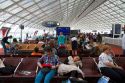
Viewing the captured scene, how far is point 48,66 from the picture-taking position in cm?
786

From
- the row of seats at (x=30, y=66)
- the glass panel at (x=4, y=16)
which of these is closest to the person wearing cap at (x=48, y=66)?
the row of seats at (x=30, y=66)

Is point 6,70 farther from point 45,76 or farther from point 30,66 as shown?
point 45,76

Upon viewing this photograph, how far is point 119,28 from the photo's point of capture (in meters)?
30.6

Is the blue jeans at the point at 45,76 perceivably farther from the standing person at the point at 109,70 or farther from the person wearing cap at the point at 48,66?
the standing person at the point at 109,70

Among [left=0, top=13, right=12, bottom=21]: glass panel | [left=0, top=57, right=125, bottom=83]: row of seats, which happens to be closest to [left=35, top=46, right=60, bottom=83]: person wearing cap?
[left=0, top=57, right=125, bottom=83]: row of seats

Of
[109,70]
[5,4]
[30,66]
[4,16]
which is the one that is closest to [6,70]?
[30,66]

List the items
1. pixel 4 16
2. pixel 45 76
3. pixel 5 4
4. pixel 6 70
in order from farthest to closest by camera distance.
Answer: pixel 4 16, pixel 5 4, pixel 6 70, pixel 45 76

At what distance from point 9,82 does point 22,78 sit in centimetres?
62

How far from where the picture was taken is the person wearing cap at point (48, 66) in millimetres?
7633

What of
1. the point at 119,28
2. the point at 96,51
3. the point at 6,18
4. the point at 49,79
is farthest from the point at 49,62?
the point at 6,18

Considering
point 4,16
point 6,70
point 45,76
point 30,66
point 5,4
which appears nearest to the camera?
point 45,76

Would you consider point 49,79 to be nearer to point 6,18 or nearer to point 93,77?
point 93,77

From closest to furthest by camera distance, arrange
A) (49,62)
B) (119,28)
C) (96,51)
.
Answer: (49,62), (96,51), (119,28)

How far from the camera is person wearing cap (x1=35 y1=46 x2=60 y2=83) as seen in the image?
7633 mm
